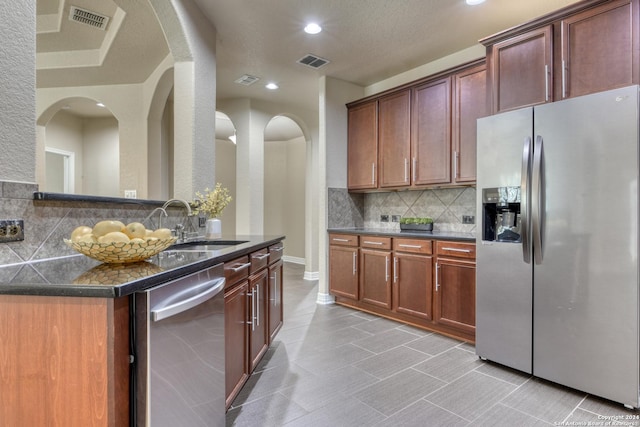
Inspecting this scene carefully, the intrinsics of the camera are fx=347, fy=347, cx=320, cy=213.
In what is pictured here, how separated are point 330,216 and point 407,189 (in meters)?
0.99

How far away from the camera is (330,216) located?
4363 millimetres

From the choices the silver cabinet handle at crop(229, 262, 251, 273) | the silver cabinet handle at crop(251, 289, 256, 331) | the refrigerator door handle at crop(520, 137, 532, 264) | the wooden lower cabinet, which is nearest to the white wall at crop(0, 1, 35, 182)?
the silver cabinet handle at crop(229, 262, 251, 273)

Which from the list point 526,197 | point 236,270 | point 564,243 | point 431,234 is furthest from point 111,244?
point 431,234

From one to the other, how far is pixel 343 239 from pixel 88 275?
321 centimetres

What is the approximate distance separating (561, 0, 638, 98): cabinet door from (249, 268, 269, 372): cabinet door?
7.88ft

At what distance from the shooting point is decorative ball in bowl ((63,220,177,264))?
125cm

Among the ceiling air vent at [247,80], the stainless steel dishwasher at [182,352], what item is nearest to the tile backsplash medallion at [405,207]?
the ceiling air vent at [247,80]

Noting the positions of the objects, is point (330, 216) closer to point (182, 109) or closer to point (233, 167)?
point (182, 109)

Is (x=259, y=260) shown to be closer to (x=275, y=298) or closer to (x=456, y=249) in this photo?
(x=275, y=298)

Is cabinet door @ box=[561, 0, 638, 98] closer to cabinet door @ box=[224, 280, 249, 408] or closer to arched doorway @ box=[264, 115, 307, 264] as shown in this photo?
cabinet door @ box=[224, 280, 249, 408]

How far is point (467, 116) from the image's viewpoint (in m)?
3.30

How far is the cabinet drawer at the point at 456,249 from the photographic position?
2933 mm

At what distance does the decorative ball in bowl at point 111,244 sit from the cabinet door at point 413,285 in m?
2.56

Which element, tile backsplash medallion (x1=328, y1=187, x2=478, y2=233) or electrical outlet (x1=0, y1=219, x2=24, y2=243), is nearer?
electrical outlet (x1=0, y1=219, x2=24, y2=243)
